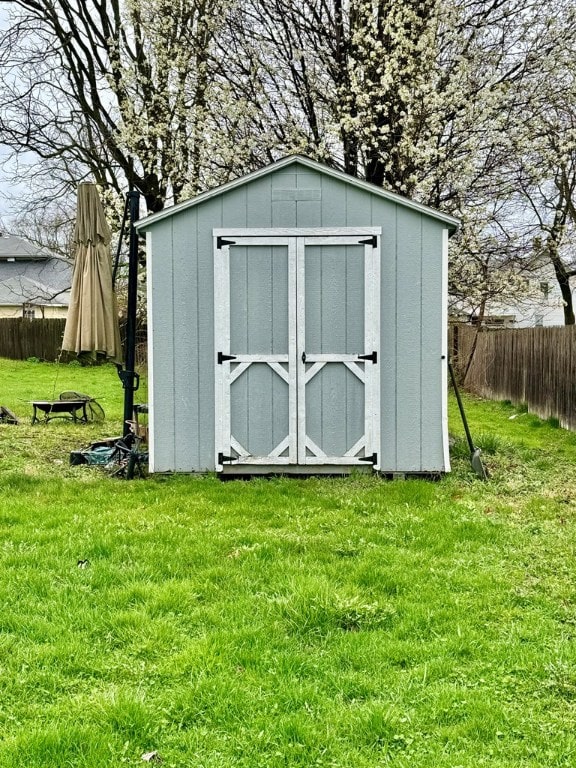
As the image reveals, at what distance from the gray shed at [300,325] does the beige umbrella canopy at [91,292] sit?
376mm

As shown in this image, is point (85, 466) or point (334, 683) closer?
point (334, 683)

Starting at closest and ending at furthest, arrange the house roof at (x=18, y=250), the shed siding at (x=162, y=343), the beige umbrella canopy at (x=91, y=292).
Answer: the beige umbrella canopy at (x=91, y=292) < the shed siding at (x=162, y=343) < the house roof at (x=18, y=250)

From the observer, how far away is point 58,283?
31453 millimetres

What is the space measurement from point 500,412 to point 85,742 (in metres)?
10.1

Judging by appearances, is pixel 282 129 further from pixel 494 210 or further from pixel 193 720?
pixel 193 720

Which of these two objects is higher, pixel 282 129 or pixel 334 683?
pixel 282 129

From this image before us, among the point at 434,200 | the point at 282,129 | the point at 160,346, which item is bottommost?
the point at 160,346

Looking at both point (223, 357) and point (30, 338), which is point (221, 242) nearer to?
point (223, 357)

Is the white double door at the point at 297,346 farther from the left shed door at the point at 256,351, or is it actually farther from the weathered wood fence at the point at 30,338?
the weathered wood fence at the point at 30,338

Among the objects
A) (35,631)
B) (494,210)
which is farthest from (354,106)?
(35,631)

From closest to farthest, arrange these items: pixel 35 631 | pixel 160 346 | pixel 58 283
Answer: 1. pixel 35 631
2. pixel 160 346
3. pixel 58 283

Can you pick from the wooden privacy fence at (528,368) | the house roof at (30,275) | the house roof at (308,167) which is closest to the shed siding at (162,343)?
the house roof at (308,167)

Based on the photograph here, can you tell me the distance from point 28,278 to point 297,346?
25690 mm

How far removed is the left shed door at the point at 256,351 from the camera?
623 centimetres
